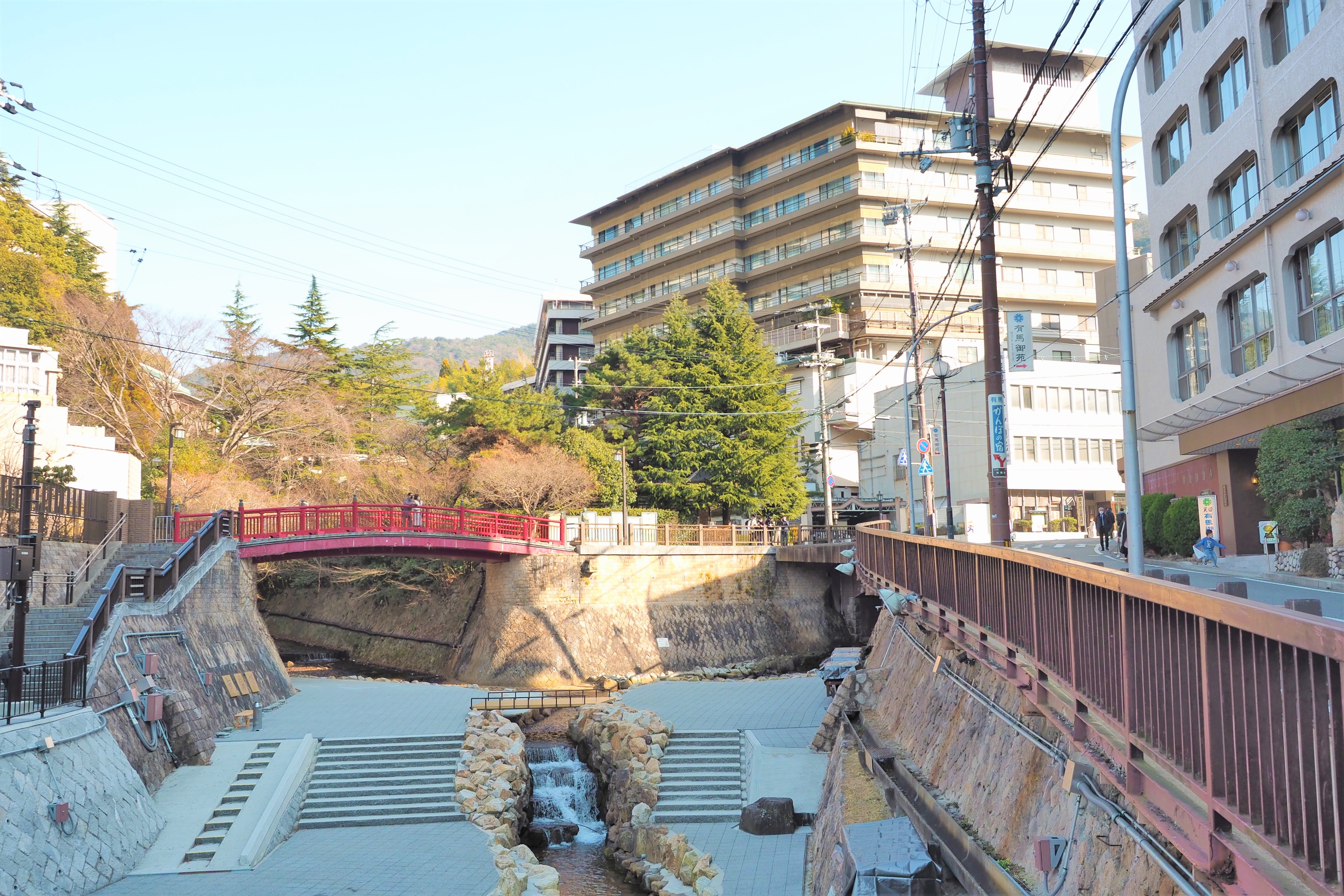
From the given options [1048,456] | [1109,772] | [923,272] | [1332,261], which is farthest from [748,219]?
[1109,772]

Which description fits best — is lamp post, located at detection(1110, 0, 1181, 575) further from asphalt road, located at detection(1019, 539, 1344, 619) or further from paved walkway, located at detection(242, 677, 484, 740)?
paved walkway, located at detection(242, 677, 484, 740)

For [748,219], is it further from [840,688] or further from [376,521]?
[840,688]

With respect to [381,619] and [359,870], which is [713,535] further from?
[359,870]

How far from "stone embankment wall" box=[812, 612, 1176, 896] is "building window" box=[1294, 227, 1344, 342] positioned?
1103 centimetres

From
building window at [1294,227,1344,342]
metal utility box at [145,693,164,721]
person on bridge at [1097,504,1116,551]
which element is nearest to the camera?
metal utility box at [145,693,164,721]

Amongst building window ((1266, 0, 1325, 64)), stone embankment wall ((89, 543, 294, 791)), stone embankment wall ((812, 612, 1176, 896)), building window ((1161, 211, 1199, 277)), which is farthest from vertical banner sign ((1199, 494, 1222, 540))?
stone embankment wall ((89, 543, 294, 791))

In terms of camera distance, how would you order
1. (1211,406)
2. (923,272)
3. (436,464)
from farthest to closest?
(923,272) < (436,464) < (1211,406)

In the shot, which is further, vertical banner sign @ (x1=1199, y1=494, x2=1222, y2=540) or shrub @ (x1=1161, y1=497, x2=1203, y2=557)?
shrub @ (x1=1161, y1=497, x2=1203, y2=557)

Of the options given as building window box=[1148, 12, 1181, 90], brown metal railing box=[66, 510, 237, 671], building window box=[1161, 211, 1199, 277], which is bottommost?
brown metal railing box=[66, 510, 237, 671]

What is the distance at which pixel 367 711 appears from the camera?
81.8 feet

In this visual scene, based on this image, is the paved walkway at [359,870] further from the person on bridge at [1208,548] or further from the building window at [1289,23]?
the building window at [1289,23]

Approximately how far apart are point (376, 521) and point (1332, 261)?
1041 inches

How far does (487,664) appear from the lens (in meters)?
36.1

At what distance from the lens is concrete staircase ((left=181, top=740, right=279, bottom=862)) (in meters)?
15.9
